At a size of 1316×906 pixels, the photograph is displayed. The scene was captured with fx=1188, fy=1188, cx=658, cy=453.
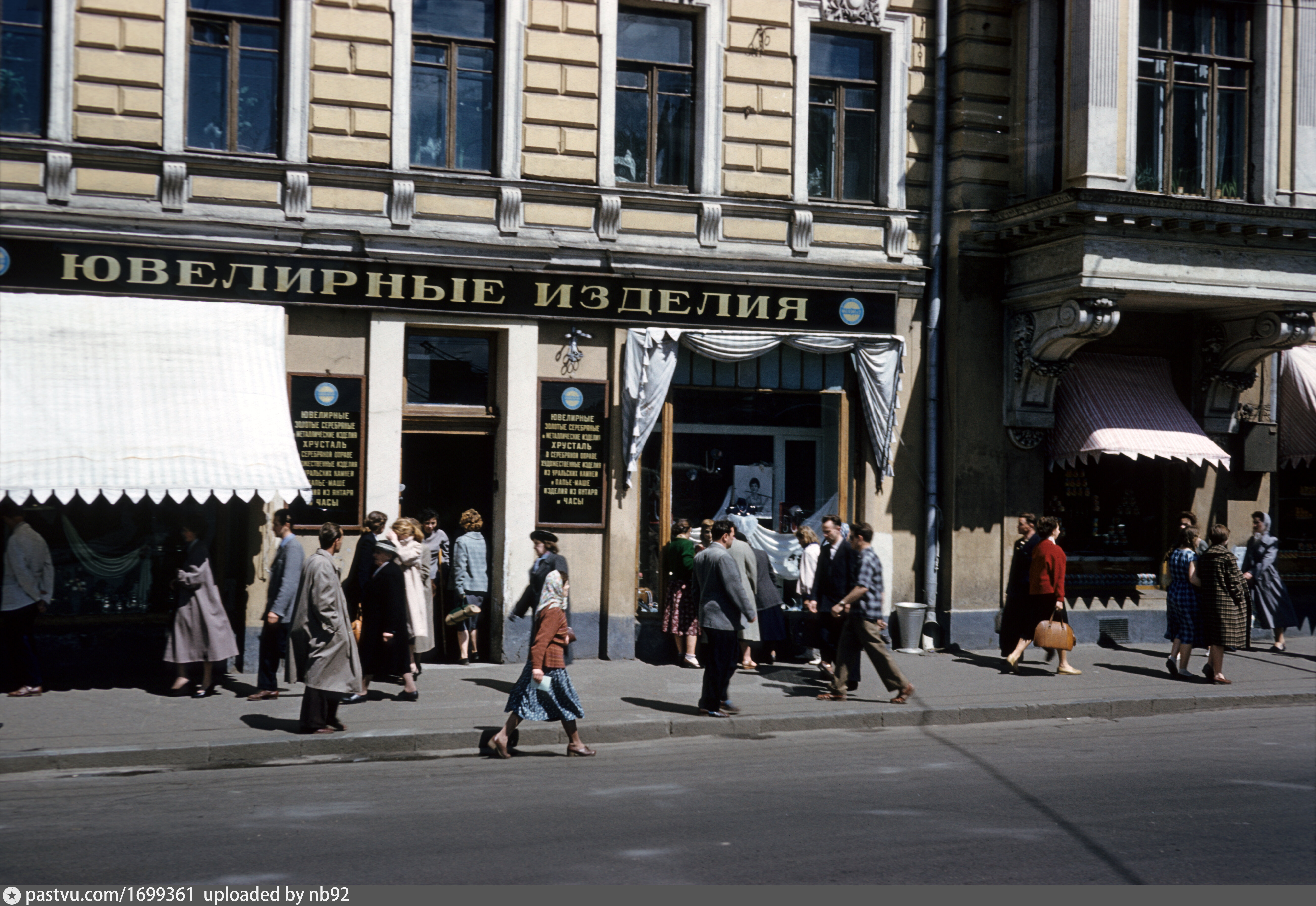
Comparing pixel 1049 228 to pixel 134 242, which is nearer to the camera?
pixel 134 242

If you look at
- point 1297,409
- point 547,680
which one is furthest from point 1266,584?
point 547,680

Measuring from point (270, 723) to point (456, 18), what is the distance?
27.8ft

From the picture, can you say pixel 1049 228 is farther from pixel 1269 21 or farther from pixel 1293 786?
pixel 1293 786

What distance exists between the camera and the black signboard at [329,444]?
13.4m

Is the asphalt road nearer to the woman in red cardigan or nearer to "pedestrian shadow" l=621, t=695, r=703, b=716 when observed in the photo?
"pedestrian shadow" l=621, t=695, r=703, b=716

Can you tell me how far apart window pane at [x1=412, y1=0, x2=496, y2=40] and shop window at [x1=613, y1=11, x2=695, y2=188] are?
1621mm

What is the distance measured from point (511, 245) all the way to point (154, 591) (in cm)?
556

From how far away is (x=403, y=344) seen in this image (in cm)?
1383

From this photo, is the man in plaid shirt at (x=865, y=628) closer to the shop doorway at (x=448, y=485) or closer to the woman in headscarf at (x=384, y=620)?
the woman in headscarf at (x=384, y=620)

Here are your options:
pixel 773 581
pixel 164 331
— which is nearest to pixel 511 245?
pixel 164 331

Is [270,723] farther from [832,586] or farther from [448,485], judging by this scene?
[832,586]

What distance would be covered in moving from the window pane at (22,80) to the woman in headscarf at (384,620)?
614cm

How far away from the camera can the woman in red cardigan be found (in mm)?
13820

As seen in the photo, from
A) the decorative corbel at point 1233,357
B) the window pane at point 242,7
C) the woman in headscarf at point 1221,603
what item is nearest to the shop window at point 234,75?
the window pane at point 242,7
